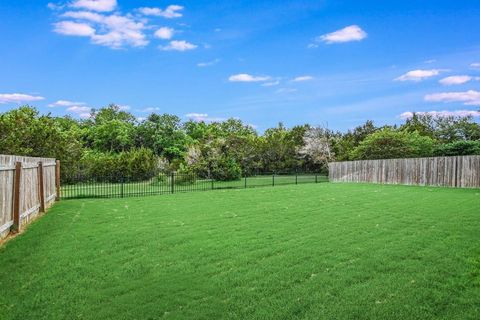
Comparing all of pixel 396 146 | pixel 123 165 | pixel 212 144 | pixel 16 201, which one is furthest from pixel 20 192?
pixel 396 146

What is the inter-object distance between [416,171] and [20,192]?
2182 cm

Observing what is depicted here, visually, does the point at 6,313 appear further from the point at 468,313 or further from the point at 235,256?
the point at 468,313

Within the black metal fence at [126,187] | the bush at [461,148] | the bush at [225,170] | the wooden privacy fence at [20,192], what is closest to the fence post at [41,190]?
the wooden privacy fence at [20,192]

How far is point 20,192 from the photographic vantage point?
8.95 meters

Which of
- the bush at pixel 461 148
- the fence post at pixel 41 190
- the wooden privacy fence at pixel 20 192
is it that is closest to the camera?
the wooden privacy fence at pixel 20 192

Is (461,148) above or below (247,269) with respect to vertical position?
above

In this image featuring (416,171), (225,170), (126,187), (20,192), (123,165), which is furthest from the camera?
(123,165)

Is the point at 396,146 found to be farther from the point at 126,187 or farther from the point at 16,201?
the point at 16,201

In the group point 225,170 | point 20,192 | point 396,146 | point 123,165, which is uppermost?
point 396,146

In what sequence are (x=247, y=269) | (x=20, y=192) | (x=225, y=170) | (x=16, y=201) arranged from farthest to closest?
(x=225, y=170) → (x=20, y=192) → (x=16, y=201) → (x=247, y=269)

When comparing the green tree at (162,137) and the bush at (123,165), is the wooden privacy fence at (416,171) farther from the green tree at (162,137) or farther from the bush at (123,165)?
the green tree at (162,137)

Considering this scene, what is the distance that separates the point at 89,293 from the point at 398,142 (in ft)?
109

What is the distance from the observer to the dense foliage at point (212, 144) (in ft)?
81.2

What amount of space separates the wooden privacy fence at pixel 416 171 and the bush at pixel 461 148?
5999 millimetres
